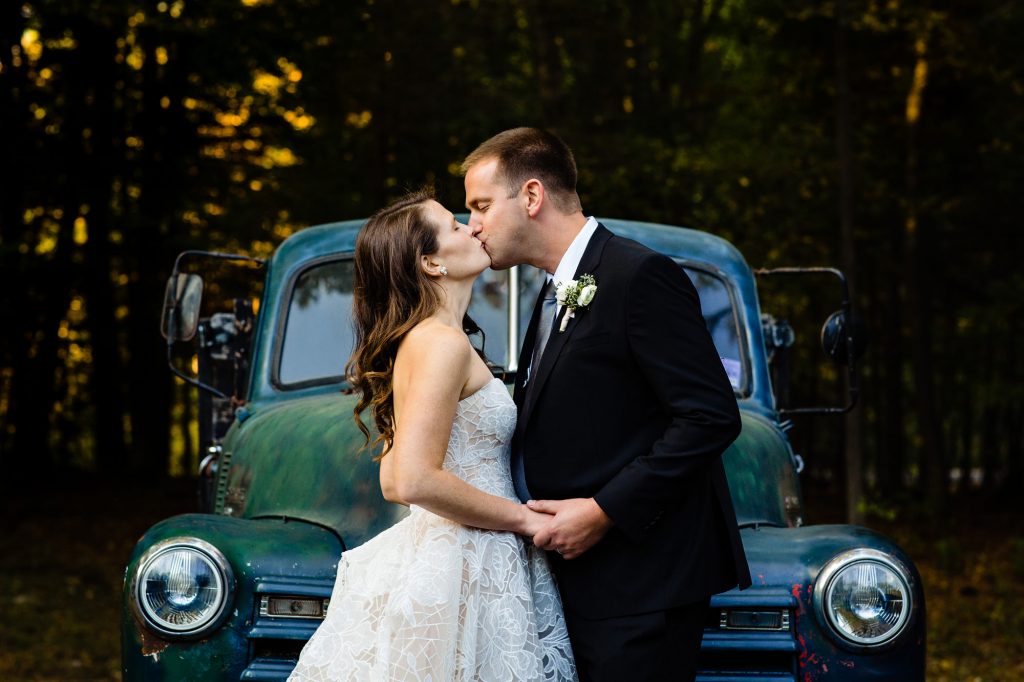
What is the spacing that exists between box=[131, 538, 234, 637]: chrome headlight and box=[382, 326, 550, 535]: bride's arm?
880 millimetres

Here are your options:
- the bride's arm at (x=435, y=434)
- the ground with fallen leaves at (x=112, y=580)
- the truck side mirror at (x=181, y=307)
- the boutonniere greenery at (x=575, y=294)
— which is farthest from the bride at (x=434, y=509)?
the ground with fallen leaves at (x=112, y=580)

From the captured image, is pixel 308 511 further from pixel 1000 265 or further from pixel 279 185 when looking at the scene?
pixel 1000 265

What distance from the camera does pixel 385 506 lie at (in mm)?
4156

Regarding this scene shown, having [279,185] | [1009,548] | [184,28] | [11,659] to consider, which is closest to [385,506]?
[11,659]

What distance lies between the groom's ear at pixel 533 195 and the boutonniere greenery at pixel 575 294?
258 millimetres

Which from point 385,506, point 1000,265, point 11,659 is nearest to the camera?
point 385,506

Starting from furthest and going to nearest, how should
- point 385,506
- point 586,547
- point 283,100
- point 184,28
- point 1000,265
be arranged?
point 1000,265 → point 283,100 → point 184,28 → point 385,506 → point 586,547

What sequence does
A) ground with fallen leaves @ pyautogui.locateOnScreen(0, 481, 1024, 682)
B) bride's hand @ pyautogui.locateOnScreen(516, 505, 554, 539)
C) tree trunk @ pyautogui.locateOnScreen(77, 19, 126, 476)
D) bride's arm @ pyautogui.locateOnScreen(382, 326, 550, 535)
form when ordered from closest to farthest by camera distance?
bride's arm @ pyautogui.locateOnScreen(382, 326, 550, 535) < bride's hand @ pyautogui.locateOnScreen(516, 505, 554, 539) < ground with fallen leaves @ pyautogui.locateOnScreen(0, 481, 1024, 682) < tree trunk @ pyautogui.locateOnScreen(77, 19, 126, 476)

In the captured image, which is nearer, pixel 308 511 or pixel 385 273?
pixel 385 273

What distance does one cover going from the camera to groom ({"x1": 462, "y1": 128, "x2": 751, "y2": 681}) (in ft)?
10.1

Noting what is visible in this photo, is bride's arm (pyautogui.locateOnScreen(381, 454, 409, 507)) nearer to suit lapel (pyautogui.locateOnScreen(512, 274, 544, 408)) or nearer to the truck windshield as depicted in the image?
suit lapel (pyautogui.locateOnScreen(512, 274, 544, 408))

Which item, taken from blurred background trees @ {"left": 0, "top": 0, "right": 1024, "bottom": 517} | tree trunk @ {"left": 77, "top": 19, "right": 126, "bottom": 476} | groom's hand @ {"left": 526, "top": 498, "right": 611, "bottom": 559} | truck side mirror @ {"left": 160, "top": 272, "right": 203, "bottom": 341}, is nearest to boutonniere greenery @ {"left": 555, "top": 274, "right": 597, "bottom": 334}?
groom's hand @ {"left": 526, "top": 498, "right": 611, "bottom": 559}

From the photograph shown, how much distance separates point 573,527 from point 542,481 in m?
0.18

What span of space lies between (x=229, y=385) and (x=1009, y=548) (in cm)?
1203
